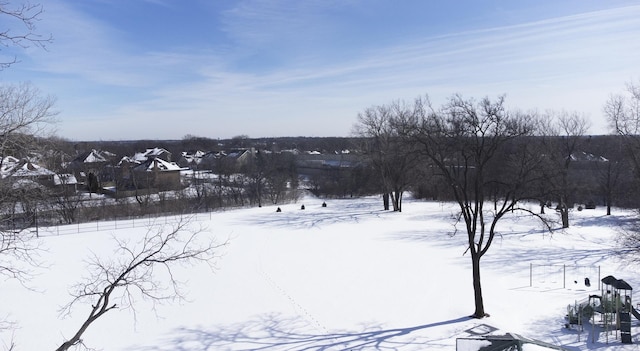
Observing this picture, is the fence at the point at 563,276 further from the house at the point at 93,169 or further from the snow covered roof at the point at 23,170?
the house at the point at 93,169

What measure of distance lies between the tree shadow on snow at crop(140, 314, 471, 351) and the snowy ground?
0.05m

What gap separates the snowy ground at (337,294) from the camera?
1104 centimetres

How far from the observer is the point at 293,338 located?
10961mm

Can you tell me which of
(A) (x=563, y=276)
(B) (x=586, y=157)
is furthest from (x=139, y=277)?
(B) (x=586, y=157)

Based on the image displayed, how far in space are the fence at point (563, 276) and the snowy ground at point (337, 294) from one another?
0.29 feet

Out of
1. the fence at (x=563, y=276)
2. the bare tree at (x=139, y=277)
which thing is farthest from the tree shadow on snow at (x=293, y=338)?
the fence at (x=563, y=276)

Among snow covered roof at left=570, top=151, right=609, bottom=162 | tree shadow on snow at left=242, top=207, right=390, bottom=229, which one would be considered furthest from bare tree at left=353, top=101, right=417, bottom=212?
Result: snow covered roof at left=570, top=151, right=609, bottom=162

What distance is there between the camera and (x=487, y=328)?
706 centimetres

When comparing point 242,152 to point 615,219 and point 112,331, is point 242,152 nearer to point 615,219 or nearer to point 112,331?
point 615,219

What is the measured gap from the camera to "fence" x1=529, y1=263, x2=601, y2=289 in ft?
50.1

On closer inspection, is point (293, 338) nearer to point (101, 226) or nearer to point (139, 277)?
point (139, 277)

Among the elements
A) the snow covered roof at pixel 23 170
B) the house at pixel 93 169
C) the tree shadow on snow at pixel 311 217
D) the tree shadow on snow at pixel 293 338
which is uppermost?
the house at pixel 93 169

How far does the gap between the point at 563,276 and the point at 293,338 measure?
11051mm

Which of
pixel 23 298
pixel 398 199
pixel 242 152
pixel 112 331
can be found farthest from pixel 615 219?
pixel 242 152
